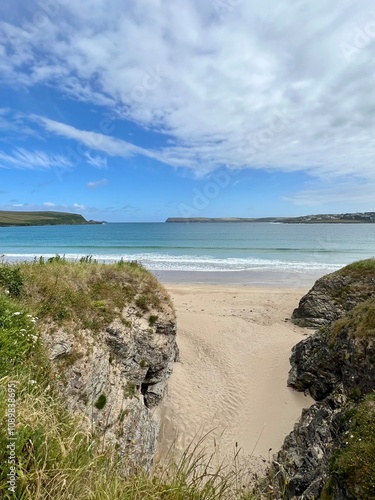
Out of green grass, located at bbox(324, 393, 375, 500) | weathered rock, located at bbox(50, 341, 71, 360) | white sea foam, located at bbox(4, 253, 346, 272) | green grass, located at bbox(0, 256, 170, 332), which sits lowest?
white sea foam, located at bbox(4, 253, 346, 272)

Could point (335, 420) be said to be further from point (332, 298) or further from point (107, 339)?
point (332, 298)

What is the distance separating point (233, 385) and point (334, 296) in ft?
27.0

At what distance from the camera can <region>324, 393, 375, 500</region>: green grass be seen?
295 cm

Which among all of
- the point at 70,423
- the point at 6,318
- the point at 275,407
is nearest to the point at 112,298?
the point at 6,318

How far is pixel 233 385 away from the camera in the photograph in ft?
33.1

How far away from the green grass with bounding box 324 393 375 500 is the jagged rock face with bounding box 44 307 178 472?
314 centimetres

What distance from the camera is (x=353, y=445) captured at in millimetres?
3434

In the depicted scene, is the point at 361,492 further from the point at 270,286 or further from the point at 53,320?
the point at 270,286

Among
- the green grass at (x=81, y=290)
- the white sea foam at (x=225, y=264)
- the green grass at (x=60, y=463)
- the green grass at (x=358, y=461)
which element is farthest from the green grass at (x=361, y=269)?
the white sea foam at (x=225, y=264)

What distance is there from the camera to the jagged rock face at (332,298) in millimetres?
14271

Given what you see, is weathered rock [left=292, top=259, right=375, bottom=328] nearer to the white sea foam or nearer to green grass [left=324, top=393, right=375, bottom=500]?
green grass [left=324, top=393, right=375, bottom=500]

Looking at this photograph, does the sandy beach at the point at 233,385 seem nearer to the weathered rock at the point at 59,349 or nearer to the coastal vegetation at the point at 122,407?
the coastal vegetation at the point at 122,407

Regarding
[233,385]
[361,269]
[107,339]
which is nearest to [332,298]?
[361,269]

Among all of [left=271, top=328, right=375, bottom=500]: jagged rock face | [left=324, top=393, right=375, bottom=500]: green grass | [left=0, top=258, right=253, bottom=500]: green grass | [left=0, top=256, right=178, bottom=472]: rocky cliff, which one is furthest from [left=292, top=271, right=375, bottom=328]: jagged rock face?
[left=0, top=258, right=253, bottom=500]: green grass
